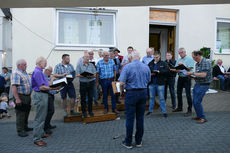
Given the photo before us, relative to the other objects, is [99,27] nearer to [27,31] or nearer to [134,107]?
[27,31]

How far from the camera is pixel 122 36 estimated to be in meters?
9.63

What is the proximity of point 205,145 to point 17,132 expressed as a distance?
15.4ft

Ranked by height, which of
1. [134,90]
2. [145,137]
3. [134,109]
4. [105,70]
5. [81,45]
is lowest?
[145,137]

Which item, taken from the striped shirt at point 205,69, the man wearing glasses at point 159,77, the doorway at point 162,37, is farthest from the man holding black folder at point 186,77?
the doorway at point 162,37

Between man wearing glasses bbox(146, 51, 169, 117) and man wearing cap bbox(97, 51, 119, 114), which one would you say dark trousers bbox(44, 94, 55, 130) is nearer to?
man wearing cap bbox(97, 51, 119, 114)

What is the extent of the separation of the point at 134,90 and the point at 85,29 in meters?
6.43

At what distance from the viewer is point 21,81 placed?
16.2 ft

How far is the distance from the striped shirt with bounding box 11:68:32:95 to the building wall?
4.07m

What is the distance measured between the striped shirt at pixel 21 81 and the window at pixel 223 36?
10.5 m

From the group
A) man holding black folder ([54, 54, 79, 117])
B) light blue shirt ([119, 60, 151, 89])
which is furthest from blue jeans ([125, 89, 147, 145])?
man holding black folder ([54, 54, 79, 117])

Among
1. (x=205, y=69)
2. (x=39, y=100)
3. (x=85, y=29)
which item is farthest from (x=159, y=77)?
(x=85, y=29)

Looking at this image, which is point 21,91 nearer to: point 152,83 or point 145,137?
point 145,137

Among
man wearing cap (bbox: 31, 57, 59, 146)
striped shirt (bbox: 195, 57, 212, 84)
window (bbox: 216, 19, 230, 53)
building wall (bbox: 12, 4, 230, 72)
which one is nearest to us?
man wearing cap (bbox: 31, 57, 59, 146)

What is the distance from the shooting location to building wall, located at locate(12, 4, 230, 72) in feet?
28.6
